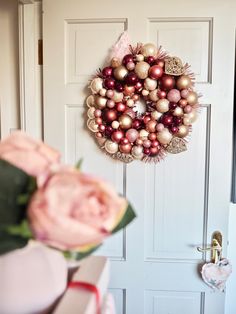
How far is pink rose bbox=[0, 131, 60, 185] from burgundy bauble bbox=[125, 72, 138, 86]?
3.87ft

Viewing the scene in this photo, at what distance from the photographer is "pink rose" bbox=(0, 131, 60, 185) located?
1.24 ft

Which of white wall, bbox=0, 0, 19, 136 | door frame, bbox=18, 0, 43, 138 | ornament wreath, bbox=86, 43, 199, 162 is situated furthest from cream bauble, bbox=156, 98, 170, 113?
white wall, bbox=0, 0, 19, 136

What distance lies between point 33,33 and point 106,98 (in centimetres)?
47

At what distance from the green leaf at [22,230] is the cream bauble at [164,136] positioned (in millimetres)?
1262

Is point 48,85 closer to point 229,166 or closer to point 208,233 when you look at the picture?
point 229,166

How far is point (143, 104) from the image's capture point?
1.63 m

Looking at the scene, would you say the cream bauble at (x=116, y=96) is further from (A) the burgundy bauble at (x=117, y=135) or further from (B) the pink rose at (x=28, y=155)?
(B) the pink rose at (x=28, y=155)

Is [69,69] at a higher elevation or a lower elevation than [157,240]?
higher

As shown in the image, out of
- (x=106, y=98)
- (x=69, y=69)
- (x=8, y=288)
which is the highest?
(x=69, y=69)

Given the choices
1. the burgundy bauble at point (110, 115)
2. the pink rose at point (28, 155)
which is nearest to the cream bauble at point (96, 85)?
the burgundy bauble at point (110, 115)

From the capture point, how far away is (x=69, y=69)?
Answer: 167 centimetres

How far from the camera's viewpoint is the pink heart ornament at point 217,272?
1662mm

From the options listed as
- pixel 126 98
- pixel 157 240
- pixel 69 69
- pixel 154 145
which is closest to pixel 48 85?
pixel 69 69

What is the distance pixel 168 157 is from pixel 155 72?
1.28 ft
